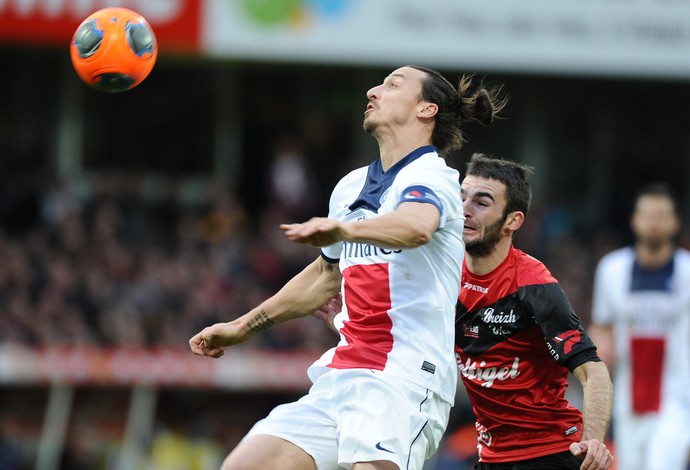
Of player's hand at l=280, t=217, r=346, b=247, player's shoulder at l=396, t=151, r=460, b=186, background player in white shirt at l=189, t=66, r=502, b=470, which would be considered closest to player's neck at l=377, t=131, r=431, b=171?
background player in white shirt at l=189, t=66, r=502, b=470

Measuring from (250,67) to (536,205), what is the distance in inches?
173

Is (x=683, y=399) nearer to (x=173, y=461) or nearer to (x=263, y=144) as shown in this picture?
(x=173, y=461)

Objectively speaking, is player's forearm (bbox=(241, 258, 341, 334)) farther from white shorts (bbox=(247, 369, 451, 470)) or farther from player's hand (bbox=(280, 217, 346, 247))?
player's hand (bbox=(280, 217, 346, 247))

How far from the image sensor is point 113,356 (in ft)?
40.7

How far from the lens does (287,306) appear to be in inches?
221

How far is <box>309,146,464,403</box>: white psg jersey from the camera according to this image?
16.3 ft

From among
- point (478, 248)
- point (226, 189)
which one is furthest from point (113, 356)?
point (478, 248)

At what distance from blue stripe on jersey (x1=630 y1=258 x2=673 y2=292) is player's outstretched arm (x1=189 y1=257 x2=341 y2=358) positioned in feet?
12.8

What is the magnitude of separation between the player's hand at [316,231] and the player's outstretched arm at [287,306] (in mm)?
1195

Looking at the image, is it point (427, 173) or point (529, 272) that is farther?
point (529, 272)

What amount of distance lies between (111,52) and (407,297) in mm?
2088

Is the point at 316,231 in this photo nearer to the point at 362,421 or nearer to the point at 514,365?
the point at 362,421

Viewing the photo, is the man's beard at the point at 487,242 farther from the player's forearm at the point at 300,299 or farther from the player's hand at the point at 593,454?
the player's hand at the point at 593,454

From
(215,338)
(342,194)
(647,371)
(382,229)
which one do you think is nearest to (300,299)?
(215,338)
